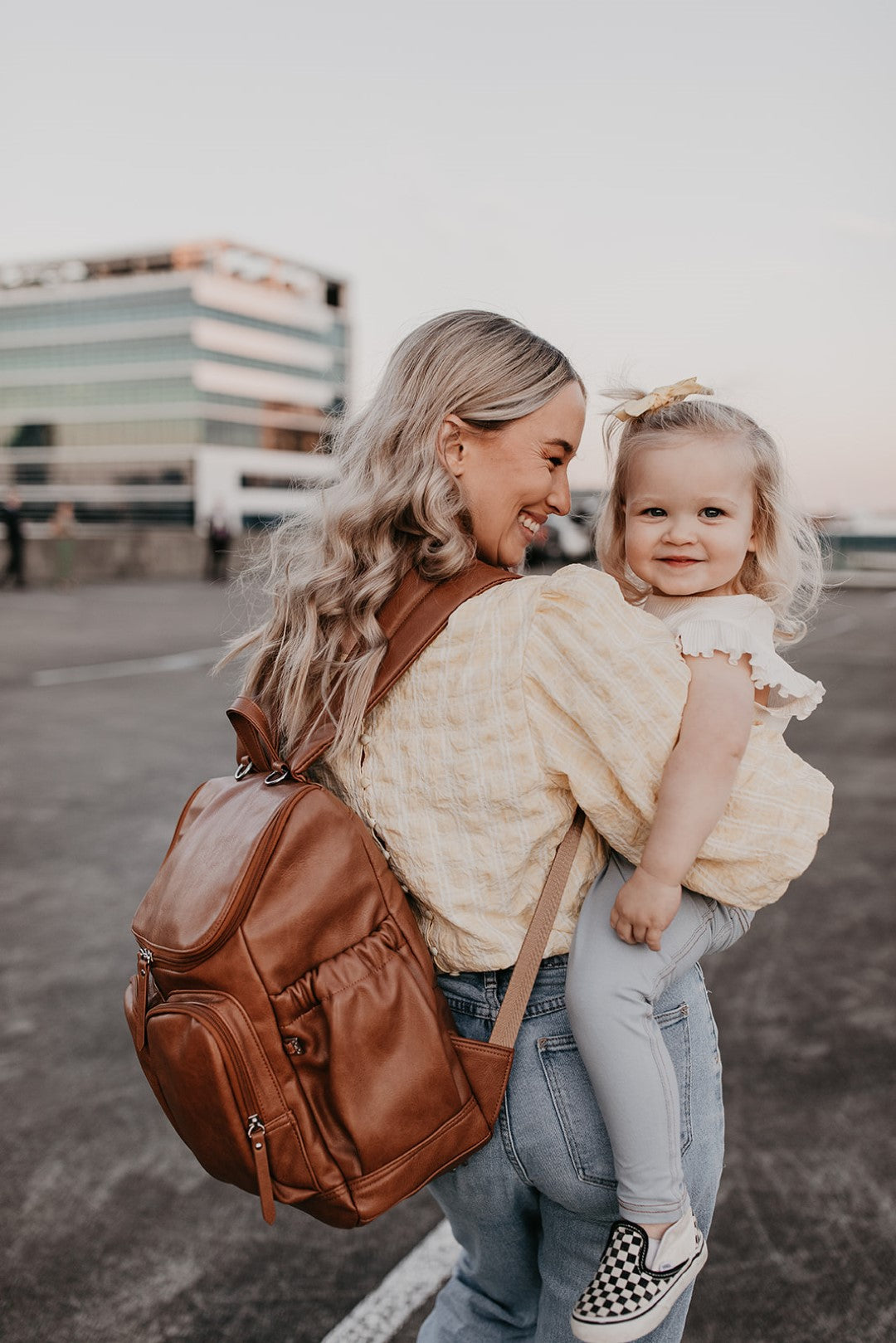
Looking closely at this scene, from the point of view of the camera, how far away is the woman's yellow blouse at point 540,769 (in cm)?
133

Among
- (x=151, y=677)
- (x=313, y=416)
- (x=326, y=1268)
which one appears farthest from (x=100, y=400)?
(x=326, y=1268)

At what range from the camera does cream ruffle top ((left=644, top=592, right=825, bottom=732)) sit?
4.63ft

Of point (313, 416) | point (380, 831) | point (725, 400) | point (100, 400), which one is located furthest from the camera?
point (313, 416)

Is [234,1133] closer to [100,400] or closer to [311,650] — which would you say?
[311,650]

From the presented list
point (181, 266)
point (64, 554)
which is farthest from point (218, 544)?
point (181, 266)

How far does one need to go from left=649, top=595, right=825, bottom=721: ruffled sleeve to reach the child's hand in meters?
0.29

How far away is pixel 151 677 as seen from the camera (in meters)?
11.4

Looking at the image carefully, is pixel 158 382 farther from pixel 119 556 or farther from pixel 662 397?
pixel 662 397

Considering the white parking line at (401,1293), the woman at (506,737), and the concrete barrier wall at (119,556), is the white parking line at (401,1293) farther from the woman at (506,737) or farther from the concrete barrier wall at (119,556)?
the concrete barrier wall at (119,556)

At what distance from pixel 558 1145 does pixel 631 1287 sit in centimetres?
20

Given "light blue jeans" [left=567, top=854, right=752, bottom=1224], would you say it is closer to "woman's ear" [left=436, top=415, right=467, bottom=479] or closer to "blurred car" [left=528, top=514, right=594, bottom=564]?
"woman's ear" [left=436, top=415, right=467, bottom=479]

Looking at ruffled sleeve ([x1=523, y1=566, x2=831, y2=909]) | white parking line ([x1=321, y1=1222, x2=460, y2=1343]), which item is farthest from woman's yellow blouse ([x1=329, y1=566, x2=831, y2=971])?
white parking line ([x1=321, y1=1222, x2=460, y2=1343])

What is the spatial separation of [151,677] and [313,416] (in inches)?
4202

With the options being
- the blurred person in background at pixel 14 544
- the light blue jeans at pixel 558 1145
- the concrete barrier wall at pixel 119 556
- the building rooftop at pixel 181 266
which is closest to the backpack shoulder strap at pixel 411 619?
the light blue jeans at pixel 558 1145
